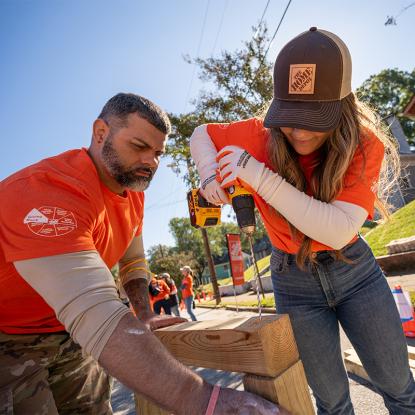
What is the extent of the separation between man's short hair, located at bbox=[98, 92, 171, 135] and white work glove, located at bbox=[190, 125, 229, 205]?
9.4 inches

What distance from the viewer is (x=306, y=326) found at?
65.8 inches

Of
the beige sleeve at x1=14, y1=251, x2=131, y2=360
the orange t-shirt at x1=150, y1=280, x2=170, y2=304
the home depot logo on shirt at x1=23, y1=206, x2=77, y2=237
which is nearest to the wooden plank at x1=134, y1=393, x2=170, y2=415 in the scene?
the beige sleeve at x1=14, y1=251, x2=131, y2=360

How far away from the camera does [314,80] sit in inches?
57.2

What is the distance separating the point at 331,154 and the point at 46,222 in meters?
1.26

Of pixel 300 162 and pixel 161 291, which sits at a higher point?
pixel 300 162

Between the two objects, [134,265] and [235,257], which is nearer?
[134,265]

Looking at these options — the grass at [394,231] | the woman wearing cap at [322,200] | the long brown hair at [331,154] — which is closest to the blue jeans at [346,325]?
the woman wearing cap at [322,200]

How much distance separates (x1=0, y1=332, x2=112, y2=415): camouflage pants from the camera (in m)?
1.44

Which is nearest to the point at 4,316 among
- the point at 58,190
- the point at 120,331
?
the point at 58,190

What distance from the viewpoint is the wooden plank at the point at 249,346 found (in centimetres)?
87

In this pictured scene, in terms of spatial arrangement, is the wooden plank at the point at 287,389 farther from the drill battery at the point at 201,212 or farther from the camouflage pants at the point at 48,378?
the drill battery at the point at 201,212

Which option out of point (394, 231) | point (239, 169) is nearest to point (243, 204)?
point (239, 169)

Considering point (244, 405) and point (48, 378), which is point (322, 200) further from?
point (48, 378)

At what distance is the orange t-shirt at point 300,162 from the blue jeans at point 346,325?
150 millimetres
